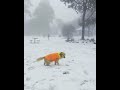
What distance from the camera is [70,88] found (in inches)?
161

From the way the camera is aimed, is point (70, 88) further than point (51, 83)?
No

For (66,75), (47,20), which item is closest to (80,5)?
(66,75)
